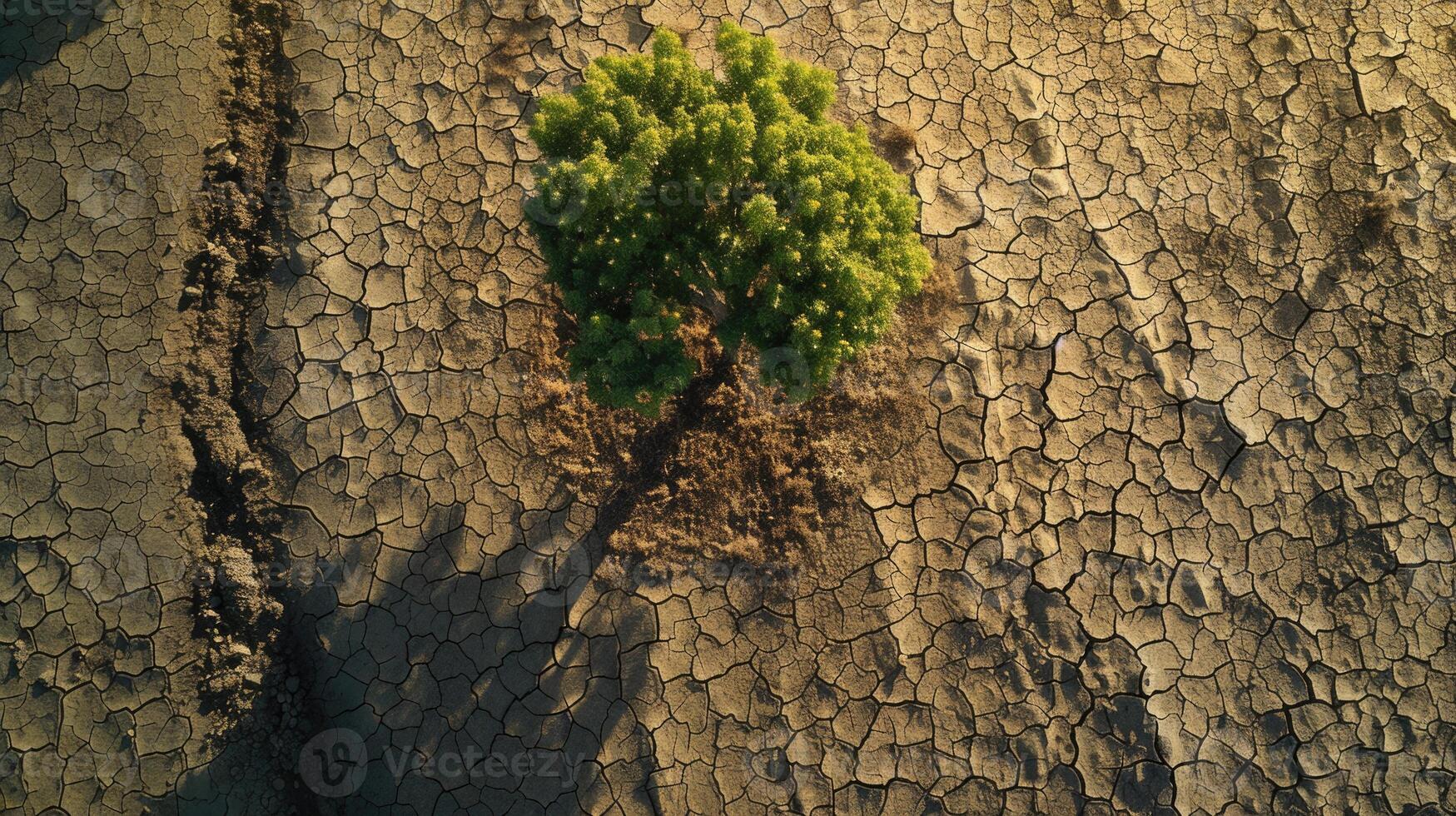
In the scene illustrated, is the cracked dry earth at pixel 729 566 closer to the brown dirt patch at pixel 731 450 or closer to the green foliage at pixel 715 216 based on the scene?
the brown dirt patch at pixel 731 450

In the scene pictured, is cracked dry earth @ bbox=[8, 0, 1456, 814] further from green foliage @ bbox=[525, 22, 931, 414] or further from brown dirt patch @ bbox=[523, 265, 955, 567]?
green foliage @ bbox=[525, 22, 931, 414]

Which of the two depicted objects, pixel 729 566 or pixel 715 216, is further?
Answer: pixel 729 566

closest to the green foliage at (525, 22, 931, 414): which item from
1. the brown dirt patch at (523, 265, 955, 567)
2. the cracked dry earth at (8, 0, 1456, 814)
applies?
the brown dirt patch at (523, 265, 955, 567)

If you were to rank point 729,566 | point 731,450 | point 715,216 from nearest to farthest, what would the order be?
point 715,216, point 729,566, point 731,450

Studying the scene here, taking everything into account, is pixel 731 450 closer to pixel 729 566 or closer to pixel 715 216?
pixel 729 566

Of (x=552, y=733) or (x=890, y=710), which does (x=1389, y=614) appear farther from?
(x=552, y=733)

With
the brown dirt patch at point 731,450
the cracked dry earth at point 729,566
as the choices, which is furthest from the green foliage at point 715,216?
the cracked dry earth at point 729,566

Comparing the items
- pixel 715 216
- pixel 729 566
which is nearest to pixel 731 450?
pixel 729 566
